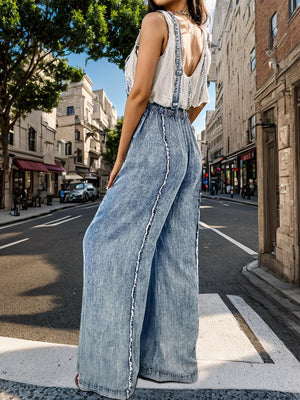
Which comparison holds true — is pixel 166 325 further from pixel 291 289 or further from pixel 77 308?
pixel 291 289

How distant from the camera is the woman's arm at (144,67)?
131cm

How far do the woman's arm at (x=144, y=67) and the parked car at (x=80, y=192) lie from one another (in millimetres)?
26247

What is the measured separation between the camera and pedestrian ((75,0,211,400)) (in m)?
1.29

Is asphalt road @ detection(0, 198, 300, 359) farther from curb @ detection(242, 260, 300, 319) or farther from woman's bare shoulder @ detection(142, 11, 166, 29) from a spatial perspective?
woman's bare shoulder @ detection(142, 11, 166, 29)

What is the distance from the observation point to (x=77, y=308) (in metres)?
2.95

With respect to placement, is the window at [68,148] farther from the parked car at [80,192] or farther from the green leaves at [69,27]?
the green leaves at [69,27]

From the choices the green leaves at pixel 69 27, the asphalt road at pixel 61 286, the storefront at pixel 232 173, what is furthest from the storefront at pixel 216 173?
the asphalt road at pixel 61 286

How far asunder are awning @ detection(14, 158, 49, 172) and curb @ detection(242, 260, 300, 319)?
74.2ft

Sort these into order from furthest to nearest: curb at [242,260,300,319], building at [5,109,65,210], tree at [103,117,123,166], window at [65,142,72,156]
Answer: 1. tree at [103,117,123,166]
2. window at [65,142,72,156]
3. building at [5,109,65,210]
4. curb at [242,260,300,319]

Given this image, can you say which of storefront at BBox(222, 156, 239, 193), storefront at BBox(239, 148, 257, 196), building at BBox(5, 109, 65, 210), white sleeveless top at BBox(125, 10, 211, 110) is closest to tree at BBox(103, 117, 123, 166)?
storefront at BBox(222, 156, 239, 193)

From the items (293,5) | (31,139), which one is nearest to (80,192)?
(31,139)

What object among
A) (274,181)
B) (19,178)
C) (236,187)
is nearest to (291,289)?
(274,181)

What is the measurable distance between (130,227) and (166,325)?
537 millimetres

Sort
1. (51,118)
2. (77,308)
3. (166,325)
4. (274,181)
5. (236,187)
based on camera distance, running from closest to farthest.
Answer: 1. (166,325)
2. (77,308)
3. (274,181)
4. (51,118)
5. (236,187)
